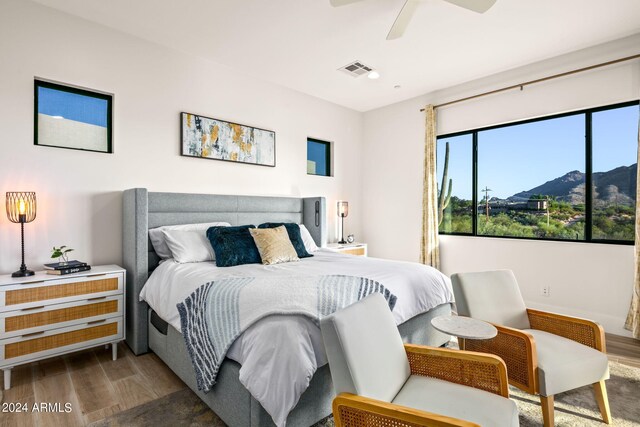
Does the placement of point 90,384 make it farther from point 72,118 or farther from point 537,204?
point 537,204

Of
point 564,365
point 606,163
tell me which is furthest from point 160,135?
point 606,163

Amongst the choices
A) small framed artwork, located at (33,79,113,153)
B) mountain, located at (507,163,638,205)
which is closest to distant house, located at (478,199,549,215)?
mountain, located at (507,163,638,205)

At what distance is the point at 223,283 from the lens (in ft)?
7.14

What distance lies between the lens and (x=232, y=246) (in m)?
3.06

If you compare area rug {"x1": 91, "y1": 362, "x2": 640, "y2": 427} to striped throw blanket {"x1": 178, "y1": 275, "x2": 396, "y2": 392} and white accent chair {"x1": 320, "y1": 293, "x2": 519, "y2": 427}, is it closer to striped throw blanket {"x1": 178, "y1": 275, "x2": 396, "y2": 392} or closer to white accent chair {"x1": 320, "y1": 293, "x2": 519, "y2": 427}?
striped throw blanket {"x1": 178, "y1": 275, "x2": 396, "y2": 392}

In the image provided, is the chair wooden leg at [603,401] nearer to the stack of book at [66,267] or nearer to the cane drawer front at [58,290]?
the cane drawer front at [58,290]

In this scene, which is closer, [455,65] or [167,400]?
[167,400]

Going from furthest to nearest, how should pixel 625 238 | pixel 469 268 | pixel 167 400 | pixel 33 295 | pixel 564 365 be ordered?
pixel 469 268
pixel 625 238
pixel 33 295
pixel 167 400
pixel 564 365

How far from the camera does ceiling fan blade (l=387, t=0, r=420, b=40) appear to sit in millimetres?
2502

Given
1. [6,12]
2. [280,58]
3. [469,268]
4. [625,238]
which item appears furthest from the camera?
[469,268]

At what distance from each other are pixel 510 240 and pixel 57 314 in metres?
4.69

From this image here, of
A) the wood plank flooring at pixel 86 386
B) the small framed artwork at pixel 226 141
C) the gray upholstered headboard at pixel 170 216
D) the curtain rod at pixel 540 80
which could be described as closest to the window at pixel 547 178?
the curtain rod at pixel 540 80

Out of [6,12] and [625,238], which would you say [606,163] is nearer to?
[625,238]

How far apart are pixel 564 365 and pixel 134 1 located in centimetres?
398
